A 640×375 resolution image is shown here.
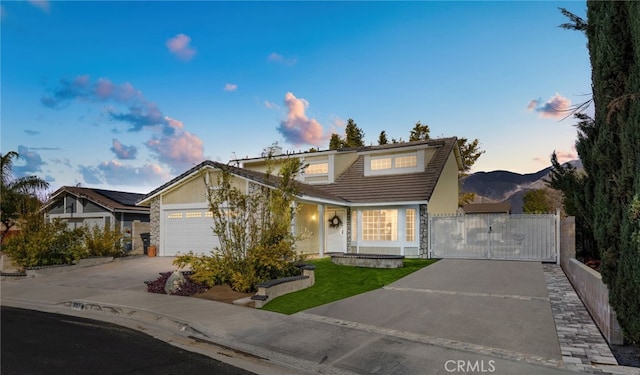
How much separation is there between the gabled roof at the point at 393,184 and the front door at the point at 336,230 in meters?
1.00

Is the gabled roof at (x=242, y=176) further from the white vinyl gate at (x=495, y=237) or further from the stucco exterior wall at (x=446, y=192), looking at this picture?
the white vinyl gate at (x=495, y=237)

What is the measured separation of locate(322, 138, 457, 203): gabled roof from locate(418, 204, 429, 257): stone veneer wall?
2.30 feet

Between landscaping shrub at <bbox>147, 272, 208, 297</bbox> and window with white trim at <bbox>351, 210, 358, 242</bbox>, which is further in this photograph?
window with white trim at <bbox>351, 210, 358, 242</bbox>

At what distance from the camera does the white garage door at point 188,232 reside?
17.8 m

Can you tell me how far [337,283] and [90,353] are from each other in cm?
687

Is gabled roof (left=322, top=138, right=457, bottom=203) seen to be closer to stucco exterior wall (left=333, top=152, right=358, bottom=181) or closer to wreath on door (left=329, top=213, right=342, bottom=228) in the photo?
stucco exterior wall (left=333, top=152, right=358, bottom=181)

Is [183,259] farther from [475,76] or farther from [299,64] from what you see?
[475,76]

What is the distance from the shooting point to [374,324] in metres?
7.05

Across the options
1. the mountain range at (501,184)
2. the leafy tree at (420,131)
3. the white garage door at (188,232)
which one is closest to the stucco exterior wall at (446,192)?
the white garage door at (188,232)

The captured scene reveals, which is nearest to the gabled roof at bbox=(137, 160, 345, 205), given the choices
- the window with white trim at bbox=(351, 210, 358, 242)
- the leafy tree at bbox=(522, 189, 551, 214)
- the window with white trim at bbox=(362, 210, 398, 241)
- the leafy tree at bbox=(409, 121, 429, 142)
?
the window with white trim at bbox=(351, 210, 358, 242)

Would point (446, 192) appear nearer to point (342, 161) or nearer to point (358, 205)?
point (358, 205)

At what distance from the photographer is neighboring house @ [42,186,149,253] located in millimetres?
22359

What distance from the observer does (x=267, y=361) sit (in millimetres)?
5441

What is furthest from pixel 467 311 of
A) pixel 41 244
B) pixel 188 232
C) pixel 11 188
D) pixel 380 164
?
pixel 11 188
